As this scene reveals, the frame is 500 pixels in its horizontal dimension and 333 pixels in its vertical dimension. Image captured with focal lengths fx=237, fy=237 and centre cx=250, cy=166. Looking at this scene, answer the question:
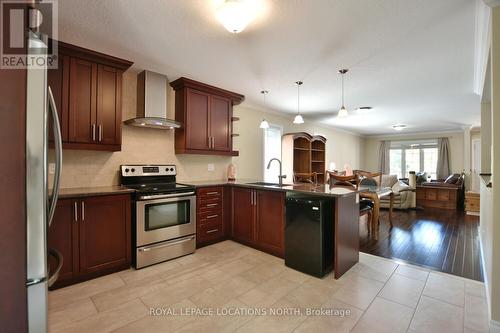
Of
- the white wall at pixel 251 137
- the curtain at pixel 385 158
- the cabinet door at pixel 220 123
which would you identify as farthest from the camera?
the curtain at pixel 385 158

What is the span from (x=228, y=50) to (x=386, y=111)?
4492 mm

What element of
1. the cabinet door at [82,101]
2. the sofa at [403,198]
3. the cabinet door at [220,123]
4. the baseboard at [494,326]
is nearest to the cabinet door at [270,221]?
the cabinet door at [220,123]

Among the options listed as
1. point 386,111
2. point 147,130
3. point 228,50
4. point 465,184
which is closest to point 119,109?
point 147,130

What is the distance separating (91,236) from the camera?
242 cm

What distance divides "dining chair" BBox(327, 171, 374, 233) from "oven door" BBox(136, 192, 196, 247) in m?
1.95

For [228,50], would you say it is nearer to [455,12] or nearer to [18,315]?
[455,12]

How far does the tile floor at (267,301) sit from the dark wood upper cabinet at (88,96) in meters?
1.52

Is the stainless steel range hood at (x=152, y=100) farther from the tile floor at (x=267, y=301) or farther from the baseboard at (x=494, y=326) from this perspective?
the baseboard at (x=494, y=326)

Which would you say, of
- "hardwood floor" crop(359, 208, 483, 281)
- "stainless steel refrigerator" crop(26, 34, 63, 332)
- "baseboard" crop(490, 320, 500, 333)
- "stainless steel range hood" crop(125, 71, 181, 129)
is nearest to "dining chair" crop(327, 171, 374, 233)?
"hardwood floor" crop(359, 208, 483, 281)

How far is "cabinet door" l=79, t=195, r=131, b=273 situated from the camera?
238cm

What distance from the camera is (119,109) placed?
2.84 metres

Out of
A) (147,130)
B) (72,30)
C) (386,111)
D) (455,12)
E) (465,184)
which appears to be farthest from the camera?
(465,184)

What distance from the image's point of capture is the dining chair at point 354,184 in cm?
304

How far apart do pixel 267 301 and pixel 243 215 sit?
58.3 inches
